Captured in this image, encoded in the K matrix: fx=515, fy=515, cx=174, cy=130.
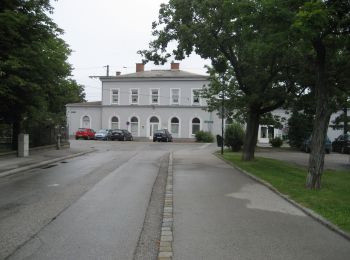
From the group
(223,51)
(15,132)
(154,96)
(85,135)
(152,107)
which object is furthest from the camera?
(154,96)

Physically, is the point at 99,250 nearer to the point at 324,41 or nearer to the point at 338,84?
the point at 324,41

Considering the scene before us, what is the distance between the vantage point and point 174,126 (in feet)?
232

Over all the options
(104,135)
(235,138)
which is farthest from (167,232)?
(104,135)

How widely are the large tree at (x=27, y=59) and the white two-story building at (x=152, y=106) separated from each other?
41.8 m

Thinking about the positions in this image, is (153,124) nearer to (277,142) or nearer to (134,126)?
Answer: (134,126)

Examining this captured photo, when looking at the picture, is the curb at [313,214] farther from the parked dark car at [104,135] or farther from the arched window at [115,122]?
the arched window at [115,122]

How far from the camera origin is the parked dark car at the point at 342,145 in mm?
41219

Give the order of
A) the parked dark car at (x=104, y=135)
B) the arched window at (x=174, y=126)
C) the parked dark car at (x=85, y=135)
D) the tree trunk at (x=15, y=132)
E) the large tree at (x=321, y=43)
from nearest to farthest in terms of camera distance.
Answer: the large tree at (x=321, y=43), the tree trunk at (x=15, y=132), the parked dark car at (x=104, y=135), the parked dark car at (x=85, y=135), the arched window at (x=174, y=126)

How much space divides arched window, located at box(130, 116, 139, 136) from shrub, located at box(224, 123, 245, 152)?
1277 inches

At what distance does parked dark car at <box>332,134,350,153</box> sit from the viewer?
4122cm

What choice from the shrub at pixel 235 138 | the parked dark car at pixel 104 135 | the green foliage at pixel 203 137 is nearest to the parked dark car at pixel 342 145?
the shrub at pixel 235 138

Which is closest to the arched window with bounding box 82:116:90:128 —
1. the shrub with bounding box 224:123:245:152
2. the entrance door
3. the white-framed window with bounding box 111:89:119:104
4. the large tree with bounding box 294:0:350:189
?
the white-framed window with bounding box 111:89:119:104

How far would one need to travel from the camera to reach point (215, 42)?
23844 mm

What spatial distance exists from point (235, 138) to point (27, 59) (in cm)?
2069
